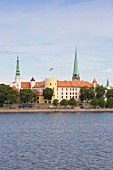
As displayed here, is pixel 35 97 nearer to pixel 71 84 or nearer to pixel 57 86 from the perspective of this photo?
pixel 57 86

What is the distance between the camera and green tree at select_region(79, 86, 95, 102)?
143 meters

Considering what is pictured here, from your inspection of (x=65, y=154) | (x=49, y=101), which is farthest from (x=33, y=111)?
(x=65, y=154)

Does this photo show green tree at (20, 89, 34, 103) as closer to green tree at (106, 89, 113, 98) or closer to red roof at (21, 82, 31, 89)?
red roof at (21, 82, 31, 89)

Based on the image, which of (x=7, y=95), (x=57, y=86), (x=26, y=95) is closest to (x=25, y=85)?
(x=57, y=86)

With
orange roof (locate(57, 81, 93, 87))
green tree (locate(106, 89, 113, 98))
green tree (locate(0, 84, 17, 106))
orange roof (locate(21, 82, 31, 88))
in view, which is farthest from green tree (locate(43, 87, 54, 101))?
green tree (locate(106, 89, 113, 98))

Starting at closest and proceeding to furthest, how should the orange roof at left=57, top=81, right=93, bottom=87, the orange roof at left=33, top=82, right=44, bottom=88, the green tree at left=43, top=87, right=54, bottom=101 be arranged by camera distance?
the green tree at left=43, top=87, right=54, bottom=101 < the orange roof at left=33, top=82, right=44, bottom=88 < the orange roof at left=57, top=81, right=93, bottom=87

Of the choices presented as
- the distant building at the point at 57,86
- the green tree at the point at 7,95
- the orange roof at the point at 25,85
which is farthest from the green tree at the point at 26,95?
the orange roof at the point at 25,85

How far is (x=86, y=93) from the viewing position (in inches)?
5674

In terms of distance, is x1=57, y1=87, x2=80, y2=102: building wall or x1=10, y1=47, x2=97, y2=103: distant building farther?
x1=57, y1=87, x2=80, y2=102: building wall

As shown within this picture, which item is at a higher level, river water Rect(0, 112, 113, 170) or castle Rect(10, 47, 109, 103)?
castle Rect(10, 47, 109, 103)

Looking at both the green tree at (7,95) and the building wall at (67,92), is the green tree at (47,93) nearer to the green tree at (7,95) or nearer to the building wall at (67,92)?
the building wall at (67,92)

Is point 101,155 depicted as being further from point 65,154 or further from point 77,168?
point 77,168

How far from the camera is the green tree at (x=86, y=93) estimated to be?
142750 mm

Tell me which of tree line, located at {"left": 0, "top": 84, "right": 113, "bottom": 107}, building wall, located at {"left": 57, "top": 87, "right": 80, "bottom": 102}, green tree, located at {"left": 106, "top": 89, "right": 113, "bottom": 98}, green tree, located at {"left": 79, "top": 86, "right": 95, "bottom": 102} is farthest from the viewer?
building wall, located at {"left": 57, "top": 87, "right": 80, "bottom": 102}
